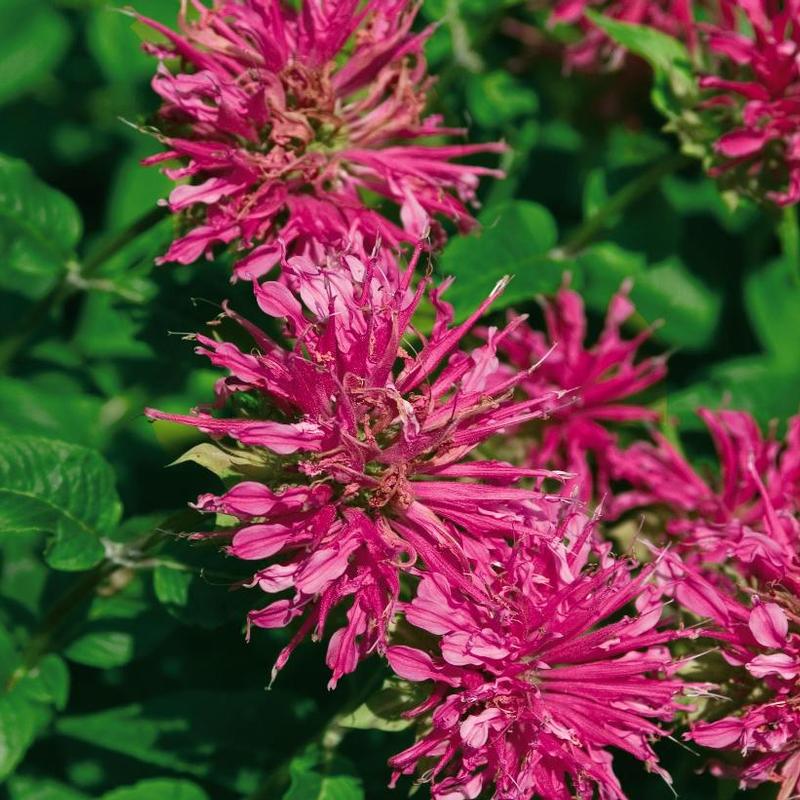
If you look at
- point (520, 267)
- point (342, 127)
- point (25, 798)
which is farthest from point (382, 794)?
point (342, 127)

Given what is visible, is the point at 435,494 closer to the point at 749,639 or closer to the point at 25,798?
the point at 749,639

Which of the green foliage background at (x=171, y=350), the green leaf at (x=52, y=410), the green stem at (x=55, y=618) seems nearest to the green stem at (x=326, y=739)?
the green foliage background at (x=171, y=350)

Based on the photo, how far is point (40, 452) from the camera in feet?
4.95

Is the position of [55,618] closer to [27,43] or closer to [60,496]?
[60,496]

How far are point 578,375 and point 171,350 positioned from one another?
2.13ft

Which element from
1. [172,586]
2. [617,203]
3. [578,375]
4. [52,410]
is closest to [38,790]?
[172,586]

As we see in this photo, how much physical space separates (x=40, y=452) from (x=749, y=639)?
935 millimetres

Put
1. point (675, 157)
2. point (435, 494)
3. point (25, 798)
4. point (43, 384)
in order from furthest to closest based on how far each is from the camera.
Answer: point (43, 384), point (675, 157), point (25, 798), point (435, 494)

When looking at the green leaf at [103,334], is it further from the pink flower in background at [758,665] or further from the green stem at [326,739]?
the pink flower in background at [758,665]

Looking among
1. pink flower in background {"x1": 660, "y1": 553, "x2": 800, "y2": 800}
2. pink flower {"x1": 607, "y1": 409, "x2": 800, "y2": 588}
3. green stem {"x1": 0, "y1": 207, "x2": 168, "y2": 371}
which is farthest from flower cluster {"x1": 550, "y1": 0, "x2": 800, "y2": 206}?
green stem {"x1": 0, "y1": 207, "x2": 168, "y2": 371}

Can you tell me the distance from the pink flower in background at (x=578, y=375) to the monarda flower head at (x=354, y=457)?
0.48 metres

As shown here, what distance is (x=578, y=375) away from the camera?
1.87 meters

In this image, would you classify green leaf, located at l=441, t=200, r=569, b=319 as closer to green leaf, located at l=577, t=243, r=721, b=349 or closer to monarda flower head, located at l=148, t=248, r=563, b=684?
green leaf, located at l=577, t=243, r=721, b=349

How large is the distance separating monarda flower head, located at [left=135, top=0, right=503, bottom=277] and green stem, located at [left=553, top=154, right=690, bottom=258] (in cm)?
41
